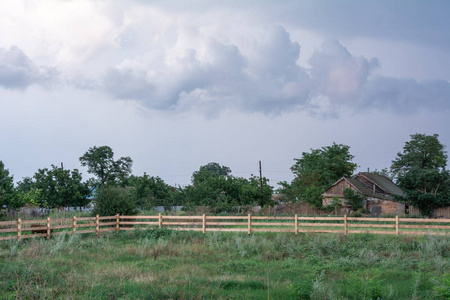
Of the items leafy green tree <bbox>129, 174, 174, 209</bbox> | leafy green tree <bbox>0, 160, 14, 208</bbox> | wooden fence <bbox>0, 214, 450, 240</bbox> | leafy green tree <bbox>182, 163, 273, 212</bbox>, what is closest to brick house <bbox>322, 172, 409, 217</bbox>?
leafy green tree <bbox>182, 163, 273, 212</bbox>

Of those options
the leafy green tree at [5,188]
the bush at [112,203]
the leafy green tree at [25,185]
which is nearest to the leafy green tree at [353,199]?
the bush at [112,203]

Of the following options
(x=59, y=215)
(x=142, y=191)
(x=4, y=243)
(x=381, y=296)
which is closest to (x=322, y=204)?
(x=142, y=191)

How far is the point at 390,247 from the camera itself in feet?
62.1

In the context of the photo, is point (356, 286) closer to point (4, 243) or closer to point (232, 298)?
point (232, 298)

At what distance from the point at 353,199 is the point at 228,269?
122 feet

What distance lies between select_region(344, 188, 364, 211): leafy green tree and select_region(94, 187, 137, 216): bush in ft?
90.0

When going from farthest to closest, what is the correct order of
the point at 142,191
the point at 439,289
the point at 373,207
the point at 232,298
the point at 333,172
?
the point at 333,172 → the point at 142,191 → the point at 373,207 → the point at 232,298 → the point at 439,289

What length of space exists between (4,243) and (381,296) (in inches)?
662

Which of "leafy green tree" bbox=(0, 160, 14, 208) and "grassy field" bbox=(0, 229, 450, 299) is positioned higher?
"leafy green tree" bbox=(0, 160, 14, 208)

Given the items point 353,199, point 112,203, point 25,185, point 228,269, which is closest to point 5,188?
point 112,203

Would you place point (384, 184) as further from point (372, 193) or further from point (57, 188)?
point (57, 188)

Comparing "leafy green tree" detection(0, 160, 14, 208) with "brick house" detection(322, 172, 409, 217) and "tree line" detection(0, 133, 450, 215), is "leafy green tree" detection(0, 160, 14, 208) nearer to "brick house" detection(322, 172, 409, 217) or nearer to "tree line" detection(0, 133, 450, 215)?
"tree line" detection(0, 133, 450, 215)

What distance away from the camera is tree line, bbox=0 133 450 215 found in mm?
37312

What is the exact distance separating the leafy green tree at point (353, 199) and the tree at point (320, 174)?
6617 mm
